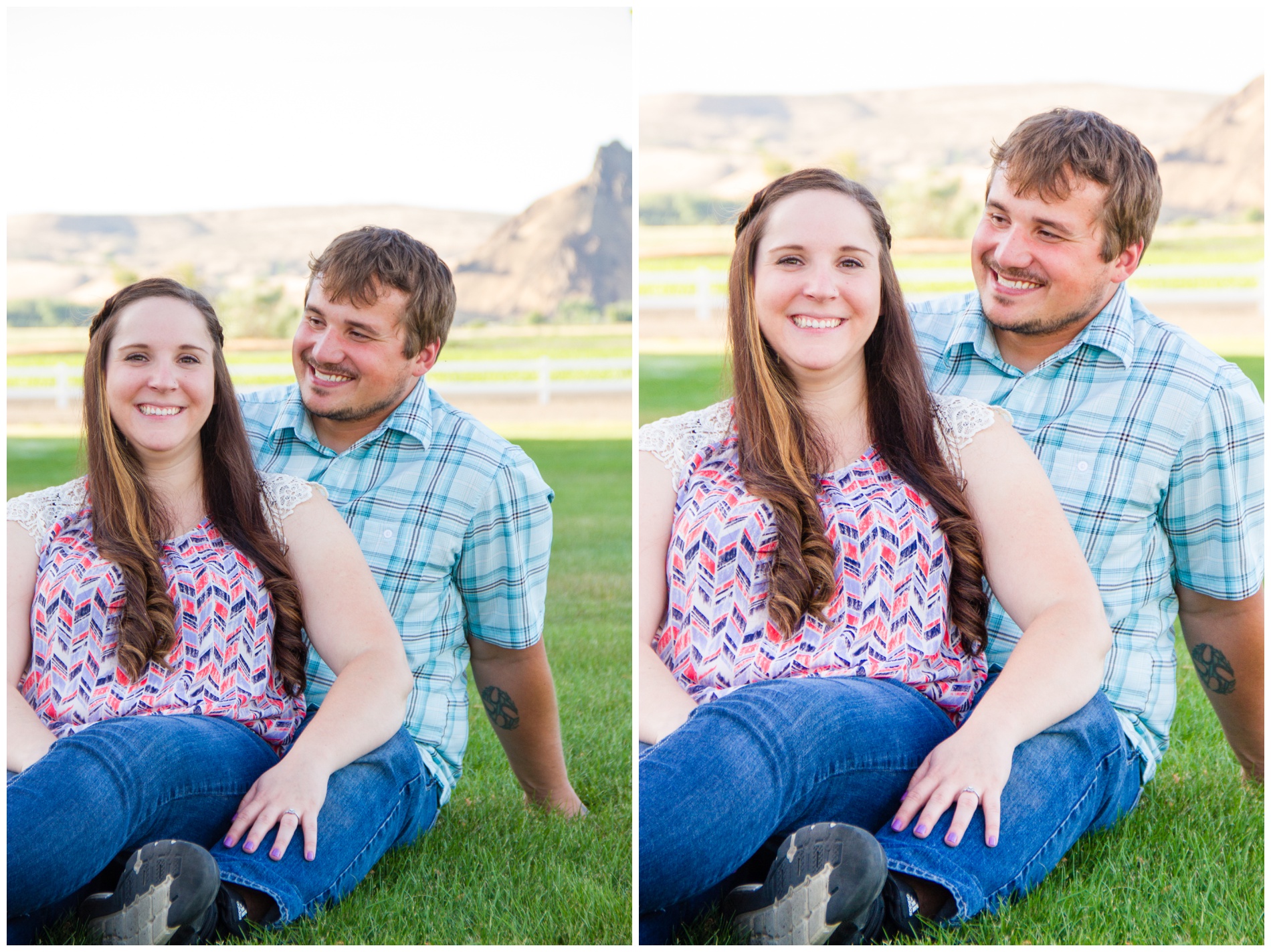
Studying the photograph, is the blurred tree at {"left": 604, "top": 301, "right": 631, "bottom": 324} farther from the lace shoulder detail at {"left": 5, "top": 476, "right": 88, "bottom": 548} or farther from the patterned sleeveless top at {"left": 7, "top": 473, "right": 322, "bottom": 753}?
the lace shoulder detail at {"left": 5, "top": 476, "right": 88, "bottom": 548}

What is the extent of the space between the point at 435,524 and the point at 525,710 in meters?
0.36

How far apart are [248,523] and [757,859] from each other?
3.10ft

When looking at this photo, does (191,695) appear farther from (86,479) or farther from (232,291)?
(232,291)

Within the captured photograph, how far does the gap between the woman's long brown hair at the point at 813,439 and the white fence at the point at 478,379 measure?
0.94ft

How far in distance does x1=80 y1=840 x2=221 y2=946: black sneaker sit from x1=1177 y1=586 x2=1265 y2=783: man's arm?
1583 mm

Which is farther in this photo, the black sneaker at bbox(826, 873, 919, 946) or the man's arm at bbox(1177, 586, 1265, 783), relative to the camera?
the man's arm at bbox(1177, 586, 1265, 783)

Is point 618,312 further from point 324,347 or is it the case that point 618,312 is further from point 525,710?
point 525,710

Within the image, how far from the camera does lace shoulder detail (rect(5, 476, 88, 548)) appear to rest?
180 centimetres

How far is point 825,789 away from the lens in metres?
1.61

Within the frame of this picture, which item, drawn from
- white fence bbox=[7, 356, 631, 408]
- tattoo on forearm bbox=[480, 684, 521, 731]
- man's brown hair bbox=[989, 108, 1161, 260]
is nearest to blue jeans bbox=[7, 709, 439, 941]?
tattoo on forearm bbox=[480, 684, 521, 731]

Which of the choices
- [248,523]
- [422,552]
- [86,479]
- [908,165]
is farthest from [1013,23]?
[86,479]

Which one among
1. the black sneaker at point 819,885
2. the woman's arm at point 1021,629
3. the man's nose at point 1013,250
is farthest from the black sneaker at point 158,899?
the man's nose at point 1013,250

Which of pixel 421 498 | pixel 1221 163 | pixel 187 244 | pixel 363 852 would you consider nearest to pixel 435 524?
pixel 421 498

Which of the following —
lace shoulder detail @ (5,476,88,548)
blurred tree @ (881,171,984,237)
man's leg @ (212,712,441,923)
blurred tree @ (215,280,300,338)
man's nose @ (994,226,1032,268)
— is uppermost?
blurred tree @ (881,171,984,237)
